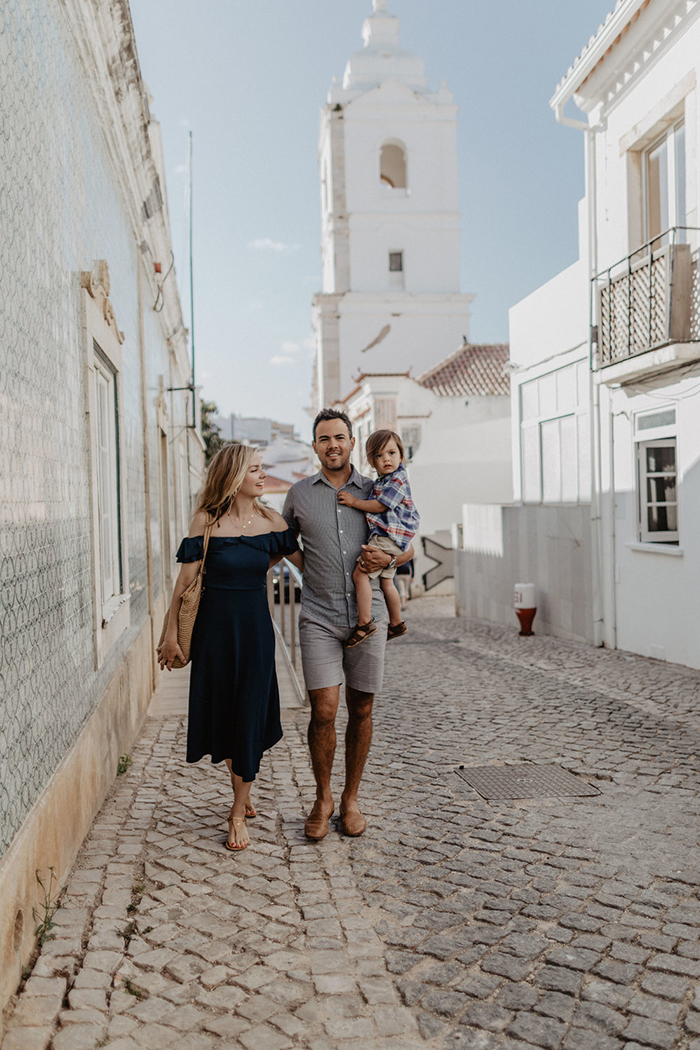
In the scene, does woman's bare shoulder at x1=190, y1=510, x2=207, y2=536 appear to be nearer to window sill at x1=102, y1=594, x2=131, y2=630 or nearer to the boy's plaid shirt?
the boy's plaid shirt

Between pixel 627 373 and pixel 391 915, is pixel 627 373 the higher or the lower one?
the higher one

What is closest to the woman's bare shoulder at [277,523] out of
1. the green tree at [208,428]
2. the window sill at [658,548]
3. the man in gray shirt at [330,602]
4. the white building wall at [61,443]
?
the man in gray shirt at [330,602]

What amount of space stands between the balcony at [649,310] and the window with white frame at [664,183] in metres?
0.26

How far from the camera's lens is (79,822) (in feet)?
13.4

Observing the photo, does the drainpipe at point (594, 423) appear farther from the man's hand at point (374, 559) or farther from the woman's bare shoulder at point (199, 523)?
the woman's bare shoulder at point (199, 523)

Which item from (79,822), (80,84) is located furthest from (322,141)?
(79,822)

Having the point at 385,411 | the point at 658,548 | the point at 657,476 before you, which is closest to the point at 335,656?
the point at 658,548

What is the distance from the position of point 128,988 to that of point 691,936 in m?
1.92

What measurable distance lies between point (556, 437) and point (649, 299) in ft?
12.5

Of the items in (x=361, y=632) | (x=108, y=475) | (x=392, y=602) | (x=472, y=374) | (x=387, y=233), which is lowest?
(x=361, y=632)

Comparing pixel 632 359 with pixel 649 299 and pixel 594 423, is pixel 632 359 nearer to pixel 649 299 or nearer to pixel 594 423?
pixel 649 299

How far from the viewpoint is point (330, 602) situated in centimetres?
430

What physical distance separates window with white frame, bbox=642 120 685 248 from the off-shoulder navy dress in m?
7.40

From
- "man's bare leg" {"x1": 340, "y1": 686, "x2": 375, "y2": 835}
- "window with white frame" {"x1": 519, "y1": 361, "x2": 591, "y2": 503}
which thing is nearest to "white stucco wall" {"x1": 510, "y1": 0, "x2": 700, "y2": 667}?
"window with white frame" {"x1": 519, "y1": 361, "x2": 591, "y2": 503}
